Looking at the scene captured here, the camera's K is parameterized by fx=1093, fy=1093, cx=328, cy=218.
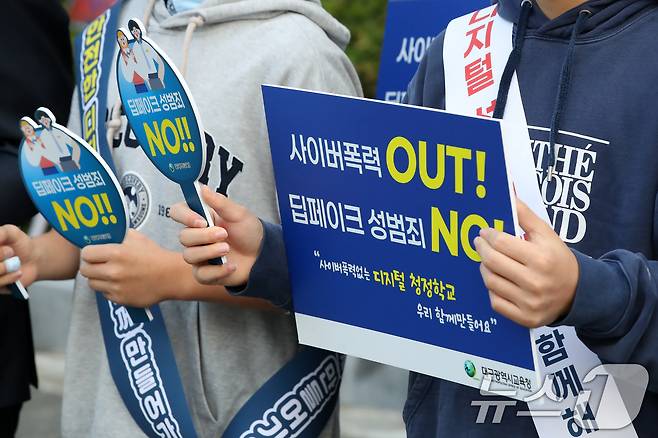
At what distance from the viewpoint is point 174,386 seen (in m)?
2.29

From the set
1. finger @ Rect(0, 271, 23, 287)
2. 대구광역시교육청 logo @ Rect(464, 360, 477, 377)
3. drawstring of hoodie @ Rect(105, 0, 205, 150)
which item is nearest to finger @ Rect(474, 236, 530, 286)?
대구광역시교육청 logo @ Rect(464, 360, 477, 377)

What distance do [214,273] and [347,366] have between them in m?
3.16

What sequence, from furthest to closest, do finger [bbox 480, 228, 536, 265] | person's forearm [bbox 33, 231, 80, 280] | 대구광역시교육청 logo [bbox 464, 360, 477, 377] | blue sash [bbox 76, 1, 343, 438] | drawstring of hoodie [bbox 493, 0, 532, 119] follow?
1. person's forearm [bbox 33, 231, 80, 280]
2. blue sash [bbox 76, 1, 343, 438]
3. drawstring of hoodie [bbox 493, 0, 532, 119]
4. 대구광역시교육청 logo [bbox 464, 360, 477, 377]
5. finger [bbox 480, 228, 536, 265]

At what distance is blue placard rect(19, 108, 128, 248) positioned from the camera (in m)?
2.16

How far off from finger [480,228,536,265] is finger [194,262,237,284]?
1.88 feet

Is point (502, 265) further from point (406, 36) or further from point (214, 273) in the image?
point (406, 36)

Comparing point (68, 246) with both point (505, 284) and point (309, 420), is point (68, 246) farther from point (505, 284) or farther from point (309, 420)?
point (505, 284)

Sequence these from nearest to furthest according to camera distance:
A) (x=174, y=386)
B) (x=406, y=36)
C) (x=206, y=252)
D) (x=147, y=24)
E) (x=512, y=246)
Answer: (x=512, y=246) < (x=206, y=252) < (x=174, y=386) < (x=147, y=24) < (x=406, y=36)

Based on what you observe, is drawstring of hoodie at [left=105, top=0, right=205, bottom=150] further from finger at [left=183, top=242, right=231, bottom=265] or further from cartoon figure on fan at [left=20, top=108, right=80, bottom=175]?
finger at [left=183, top=242, right=231, bottom=265]

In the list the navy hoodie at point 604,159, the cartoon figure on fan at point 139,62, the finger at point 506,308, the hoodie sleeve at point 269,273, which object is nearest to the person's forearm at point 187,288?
the hoodie sleeve at point 269,273

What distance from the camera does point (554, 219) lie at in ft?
5.80

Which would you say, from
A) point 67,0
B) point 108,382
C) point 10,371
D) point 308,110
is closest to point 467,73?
point 308,110

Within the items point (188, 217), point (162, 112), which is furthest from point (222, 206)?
point (162, 112)

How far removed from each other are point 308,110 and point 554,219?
441 millimetres
